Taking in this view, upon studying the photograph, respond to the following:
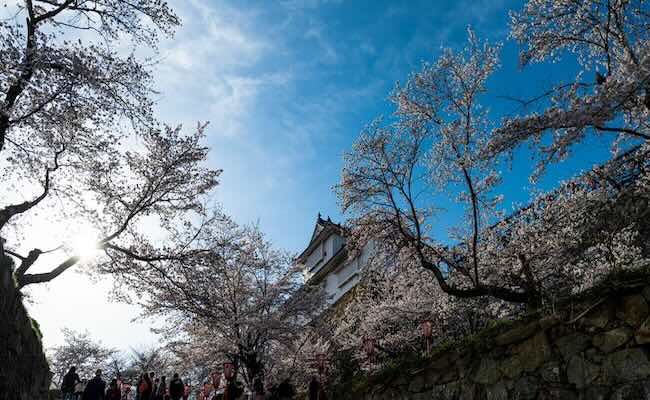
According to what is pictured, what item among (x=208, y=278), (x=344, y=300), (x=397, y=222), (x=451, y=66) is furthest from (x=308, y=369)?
(x=451, y=66)

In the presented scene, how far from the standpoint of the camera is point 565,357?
217 inches

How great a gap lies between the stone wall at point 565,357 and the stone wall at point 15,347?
6521mm

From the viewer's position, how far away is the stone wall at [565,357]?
4840 mm

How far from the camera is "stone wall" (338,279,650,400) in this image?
4.84 metres

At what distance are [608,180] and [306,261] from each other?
88.0 feet

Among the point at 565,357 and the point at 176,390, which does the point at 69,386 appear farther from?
the point at 565,357

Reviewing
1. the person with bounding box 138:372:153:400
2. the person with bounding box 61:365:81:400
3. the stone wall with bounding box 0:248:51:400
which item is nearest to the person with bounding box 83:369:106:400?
the person with bounding box 61:365:81:400

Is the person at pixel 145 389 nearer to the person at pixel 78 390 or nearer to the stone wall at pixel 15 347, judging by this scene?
the person at pixel 78 390

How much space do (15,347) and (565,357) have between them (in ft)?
24.3

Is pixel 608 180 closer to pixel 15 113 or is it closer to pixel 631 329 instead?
pixel 631 329

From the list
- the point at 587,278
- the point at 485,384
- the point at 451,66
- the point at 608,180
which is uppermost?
the point at 451,66

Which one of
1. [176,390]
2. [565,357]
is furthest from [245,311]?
[565,357]

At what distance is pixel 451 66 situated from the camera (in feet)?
34.1

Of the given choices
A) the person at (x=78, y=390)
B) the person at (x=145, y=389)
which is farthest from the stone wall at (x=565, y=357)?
the person at (x=78, y=390)
